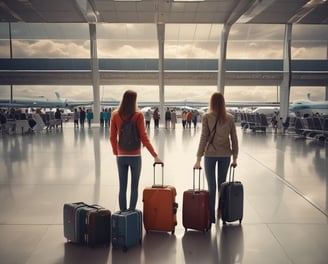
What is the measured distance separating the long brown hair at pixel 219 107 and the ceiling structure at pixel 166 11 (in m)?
14.1

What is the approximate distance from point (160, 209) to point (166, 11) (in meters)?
16.7

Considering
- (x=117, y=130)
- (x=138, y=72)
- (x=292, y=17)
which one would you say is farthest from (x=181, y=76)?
(x=117, y=130)

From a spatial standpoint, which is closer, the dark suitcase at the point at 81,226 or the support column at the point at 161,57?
the dark suitcase at the point at 81,226

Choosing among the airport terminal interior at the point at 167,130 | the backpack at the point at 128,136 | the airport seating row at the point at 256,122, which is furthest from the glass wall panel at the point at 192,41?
the backpack at the point at 128,136

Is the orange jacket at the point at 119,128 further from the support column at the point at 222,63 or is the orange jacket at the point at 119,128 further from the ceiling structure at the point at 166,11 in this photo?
the support column at the point at 222,63

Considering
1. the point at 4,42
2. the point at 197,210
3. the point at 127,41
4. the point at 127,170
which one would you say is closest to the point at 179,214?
the point at 197,210

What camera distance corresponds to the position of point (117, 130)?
14.2ft

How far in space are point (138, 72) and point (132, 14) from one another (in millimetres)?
5094

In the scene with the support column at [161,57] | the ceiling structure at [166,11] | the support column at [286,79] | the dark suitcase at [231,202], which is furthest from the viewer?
the support column at [286,79]

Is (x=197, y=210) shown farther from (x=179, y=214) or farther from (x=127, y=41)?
(x=127, y=41)

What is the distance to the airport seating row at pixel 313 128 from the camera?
15.0 m

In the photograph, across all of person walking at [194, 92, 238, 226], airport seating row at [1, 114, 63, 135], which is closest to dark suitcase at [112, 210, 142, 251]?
person walking at [194, 92, 238, 226]

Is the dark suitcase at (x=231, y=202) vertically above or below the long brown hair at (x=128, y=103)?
below

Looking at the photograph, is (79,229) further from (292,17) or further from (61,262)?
(292,17)
